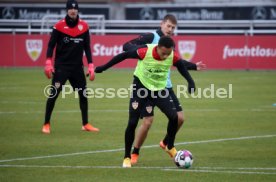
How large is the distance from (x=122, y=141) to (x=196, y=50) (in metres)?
19.0

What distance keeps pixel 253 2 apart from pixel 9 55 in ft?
55.0

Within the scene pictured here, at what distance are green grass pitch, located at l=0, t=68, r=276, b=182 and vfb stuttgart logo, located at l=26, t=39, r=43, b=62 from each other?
903 centimetres

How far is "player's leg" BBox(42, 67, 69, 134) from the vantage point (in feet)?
49.4

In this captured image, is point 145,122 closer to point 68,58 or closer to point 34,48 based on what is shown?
point 68,58

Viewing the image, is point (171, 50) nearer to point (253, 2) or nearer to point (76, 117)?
point (76, 117)

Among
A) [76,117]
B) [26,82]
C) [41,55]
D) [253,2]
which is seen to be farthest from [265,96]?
[253,2]

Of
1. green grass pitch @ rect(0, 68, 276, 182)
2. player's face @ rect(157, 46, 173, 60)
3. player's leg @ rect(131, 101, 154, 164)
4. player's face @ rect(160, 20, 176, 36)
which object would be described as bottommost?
green grass pitch @ rect(0, 68, 276, 182)

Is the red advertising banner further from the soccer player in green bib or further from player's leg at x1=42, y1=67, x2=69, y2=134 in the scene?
the soccer player in green bib

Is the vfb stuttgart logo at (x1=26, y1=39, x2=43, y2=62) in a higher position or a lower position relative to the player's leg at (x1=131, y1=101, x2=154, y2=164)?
lower

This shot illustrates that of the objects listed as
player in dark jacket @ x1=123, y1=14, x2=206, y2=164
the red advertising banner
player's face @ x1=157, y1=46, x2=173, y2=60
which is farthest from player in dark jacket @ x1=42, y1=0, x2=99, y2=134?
the red advertising banner

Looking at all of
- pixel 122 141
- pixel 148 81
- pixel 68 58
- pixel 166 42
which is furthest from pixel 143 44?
pixel 68 58

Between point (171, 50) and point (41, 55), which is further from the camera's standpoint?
point (41, 55)

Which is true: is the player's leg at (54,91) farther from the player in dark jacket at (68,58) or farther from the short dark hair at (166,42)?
the short dark hair at (166,42)

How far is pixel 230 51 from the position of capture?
Result: 106 ft
